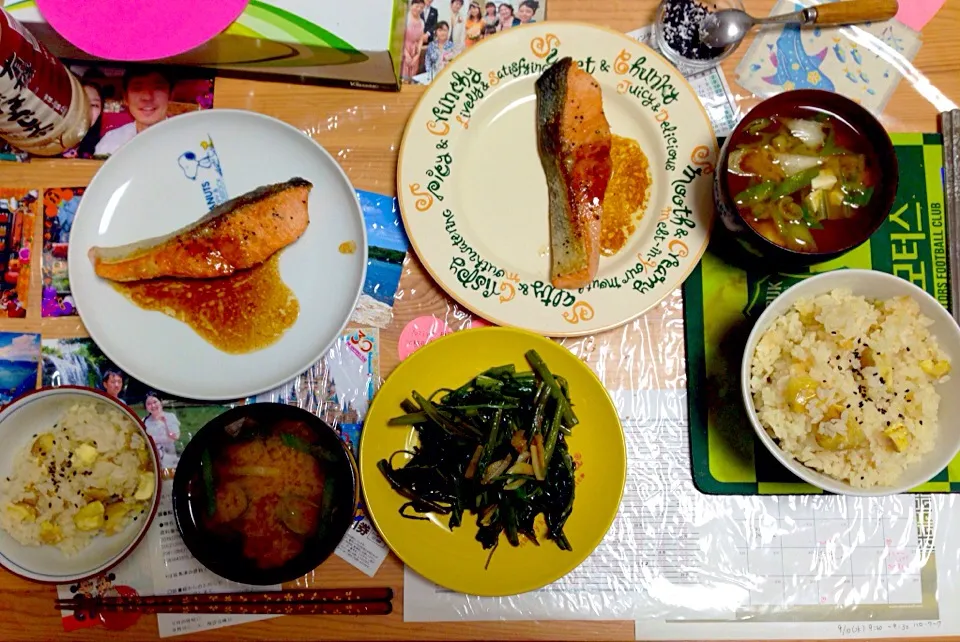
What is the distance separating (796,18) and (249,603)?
2.10 meters

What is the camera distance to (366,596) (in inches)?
63.4

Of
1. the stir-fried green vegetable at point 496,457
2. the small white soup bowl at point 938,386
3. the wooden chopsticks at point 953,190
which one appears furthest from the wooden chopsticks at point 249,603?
the wooden chopsticks at point 953,190

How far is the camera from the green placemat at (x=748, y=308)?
163 cm

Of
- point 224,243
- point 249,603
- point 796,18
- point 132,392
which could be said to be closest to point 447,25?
point 224,243

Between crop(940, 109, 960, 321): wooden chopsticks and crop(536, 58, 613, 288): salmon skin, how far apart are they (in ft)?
2.95

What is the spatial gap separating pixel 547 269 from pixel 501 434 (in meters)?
0.44

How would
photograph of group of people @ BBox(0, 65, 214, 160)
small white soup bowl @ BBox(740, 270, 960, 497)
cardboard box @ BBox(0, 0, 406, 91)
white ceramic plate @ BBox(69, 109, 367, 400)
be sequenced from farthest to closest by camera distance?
photograph of group of people @ BBox(0, 65, 214, 160)
white ceramic plate @ BBox(69, 109, 367, 400)
cardboard box @ BBox(0, 0, 406, 91)
small white soup bowl @ BBox(740, 270, 960, 497)

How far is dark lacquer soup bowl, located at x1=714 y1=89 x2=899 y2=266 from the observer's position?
57.1 inches

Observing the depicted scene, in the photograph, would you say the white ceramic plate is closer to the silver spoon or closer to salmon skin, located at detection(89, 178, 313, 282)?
salmon skin, located at detection(89, 178, 313, 282)

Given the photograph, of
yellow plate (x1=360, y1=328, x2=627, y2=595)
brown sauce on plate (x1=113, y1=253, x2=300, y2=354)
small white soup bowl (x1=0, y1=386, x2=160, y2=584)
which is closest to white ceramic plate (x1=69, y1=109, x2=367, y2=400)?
brown sauce on plate (x1=113, y1=253, x2=300, y2=354)

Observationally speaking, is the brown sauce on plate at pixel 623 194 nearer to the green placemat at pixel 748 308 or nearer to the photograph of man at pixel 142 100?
the green placemat at pixel 748 308

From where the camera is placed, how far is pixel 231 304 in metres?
1.65

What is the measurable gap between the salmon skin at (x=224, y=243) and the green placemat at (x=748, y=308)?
1.05m

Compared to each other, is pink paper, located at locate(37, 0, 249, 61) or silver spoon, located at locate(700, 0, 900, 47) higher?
silver spoon, located at locate(700, 0, 900, 47)
